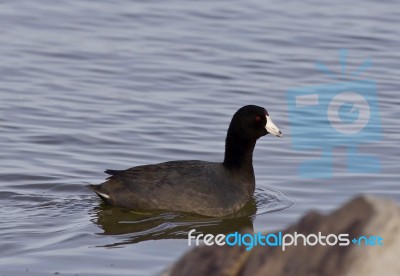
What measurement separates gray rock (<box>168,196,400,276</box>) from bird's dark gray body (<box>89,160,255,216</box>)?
409cm

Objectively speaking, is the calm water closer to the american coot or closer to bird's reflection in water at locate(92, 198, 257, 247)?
bird's reflection in water at locate(92, 198, 257, 247)

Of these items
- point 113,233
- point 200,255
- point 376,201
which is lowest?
point 113,233

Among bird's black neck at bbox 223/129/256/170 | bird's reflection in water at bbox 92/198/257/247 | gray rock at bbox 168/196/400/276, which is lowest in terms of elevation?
bird's reflection in water at bbox 92/198/257/247

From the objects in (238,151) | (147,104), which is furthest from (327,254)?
(147,104)

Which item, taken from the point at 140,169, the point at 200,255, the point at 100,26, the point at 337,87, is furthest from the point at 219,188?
the point at 100,26

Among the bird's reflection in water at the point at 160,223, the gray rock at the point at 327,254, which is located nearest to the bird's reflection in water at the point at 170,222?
the bird's reflection in water at the point at 160,223

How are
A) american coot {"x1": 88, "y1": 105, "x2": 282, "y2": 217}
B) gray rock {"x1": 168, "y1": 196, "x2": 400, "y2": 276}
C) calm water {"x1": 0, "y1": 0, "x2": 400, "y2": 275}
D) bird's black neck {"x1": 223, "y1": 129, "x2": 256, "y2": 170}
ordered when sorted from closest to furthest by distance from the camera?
gray rock {"x1": 168, "y1": 196, "x2": 400, "y2": 276} < calm water {"x1": 0, "y1": 0, "x2": 400, "y2": 275} < american coot {"x1": 88, "y1": 105, "x2": 282, "y2": 217} < bird's black neck {"x1": 223, "y1": 129, "x2": 256, "y2": 170}

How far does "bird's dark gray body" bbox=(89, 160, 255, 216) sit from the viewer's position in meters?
9.08

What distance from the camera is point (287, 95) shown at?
544 inches

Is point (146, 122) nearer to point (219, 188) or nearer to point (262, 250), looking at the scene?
point (219, 188)

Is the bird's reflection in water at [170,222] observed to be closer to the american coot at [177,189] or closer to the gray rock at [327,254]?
the american coot at [177,189]

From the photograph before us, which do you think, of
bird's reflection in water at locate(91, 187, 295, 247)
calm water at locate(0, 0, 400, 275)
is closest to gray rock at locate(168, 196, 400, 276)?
calm water at locate(0, 0, 400, 275)

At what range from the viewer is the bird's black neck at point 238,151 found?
9570 mm

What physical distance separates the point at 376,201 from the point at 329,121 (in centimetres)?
812
